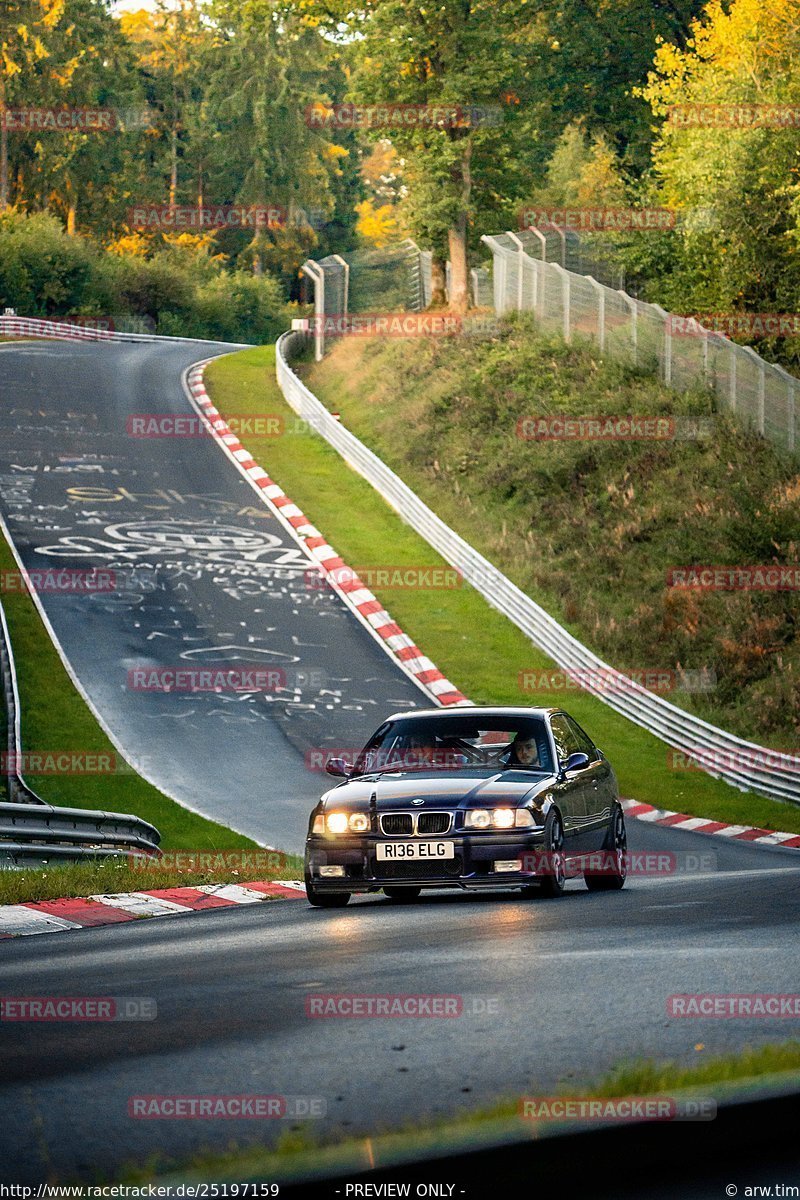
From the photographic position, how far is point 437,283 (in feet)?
173

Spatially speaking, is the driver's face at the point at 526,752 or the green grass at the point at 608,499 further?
the green grass at the point at 608,499

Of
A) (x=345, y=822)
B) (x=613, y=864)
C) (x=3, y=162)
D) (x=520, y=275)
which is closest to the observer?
(x=345, y=822)

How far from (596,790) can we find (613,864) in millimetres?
689

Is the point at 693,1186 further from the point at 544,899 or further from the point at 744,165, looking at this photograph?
the point at 744,165

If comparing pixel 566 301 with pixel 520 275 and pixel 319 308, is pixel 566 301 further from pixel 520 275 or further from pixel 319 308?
pixel 319 308

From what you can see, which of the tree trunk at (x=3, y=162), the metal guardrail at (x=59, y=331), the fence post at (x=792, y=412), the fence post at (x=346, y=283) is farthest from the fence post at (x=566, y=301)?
the tree trunk at (x=3, y=162)

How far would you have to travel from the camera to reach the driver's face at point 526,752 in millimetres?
12664

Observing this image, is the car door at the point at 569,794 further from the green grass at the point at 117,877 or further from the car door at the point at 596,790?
the green grass at the point at 117,877

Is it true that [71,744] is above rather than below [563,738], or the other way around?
below

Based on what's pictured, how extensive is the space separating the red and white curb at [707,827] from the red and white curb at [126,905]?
752cm

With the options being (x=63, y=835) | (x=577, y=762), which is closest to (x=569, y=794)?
(x=577, y=762)

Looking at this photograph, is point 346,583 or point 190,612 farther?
point 346,583

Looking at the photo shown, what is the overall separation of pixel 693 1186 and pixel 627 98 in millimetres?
61527

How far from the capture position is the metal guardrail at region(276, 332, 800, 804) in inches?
892
